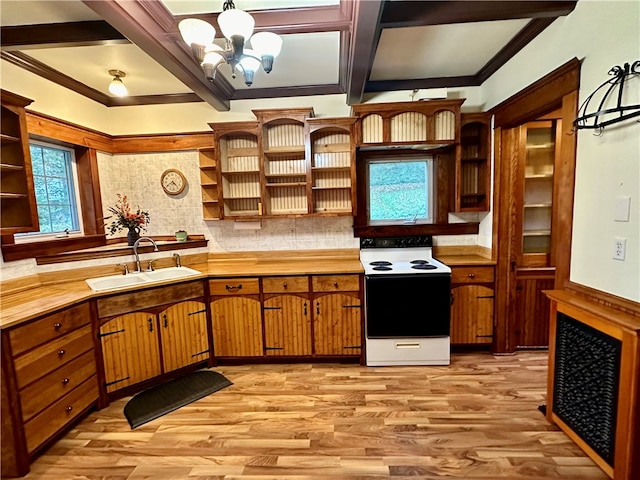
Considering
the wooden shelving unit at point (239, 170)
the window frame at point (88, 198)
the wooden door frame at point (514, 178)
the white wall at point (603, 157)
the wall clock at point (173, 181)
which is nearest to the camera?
the white wall at point (603, 157)

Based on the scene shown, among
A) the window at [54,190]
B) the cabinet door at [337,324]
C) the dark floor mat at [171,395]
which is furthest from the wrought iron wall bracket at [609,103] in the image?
the window at [54,190]

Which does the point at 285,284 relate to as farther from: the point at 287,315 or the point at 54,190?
the point at 54,190

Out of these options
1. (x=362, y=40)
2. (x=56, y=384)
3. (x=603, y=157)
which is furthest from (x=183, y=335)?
(x=603, y=157)

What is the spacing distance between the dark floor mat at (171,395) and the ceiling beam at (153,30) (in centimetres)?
249

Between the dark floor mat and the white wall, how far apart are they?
2.72 m

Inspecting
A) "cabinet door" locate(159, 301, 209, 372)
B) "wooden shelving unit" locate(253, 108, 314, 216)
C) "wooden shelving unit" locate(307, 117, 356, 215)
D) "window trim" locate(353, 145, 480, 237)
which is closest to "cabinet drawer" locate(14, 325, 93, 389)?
"cabinet door" locate(159, 301, 209, 372)

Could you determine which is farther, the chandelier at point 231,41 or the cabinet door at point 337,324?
the cabinet door at point 337,324

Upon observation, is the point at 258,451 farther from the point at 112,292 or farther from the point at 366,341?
the point at 112,292

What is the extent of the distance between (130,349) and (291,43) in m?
2.65

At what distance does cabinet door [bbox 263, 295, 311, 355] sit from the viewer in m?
2.76

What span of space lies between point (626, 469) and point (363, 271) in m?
1.85

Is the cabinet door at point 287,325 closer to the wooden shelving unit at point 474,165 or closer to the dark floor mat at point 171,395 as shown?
the dark floor mat at point 171,395

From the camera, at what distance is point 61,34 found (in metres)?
1.94

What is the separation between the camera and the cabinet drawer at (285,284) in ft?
8.99
